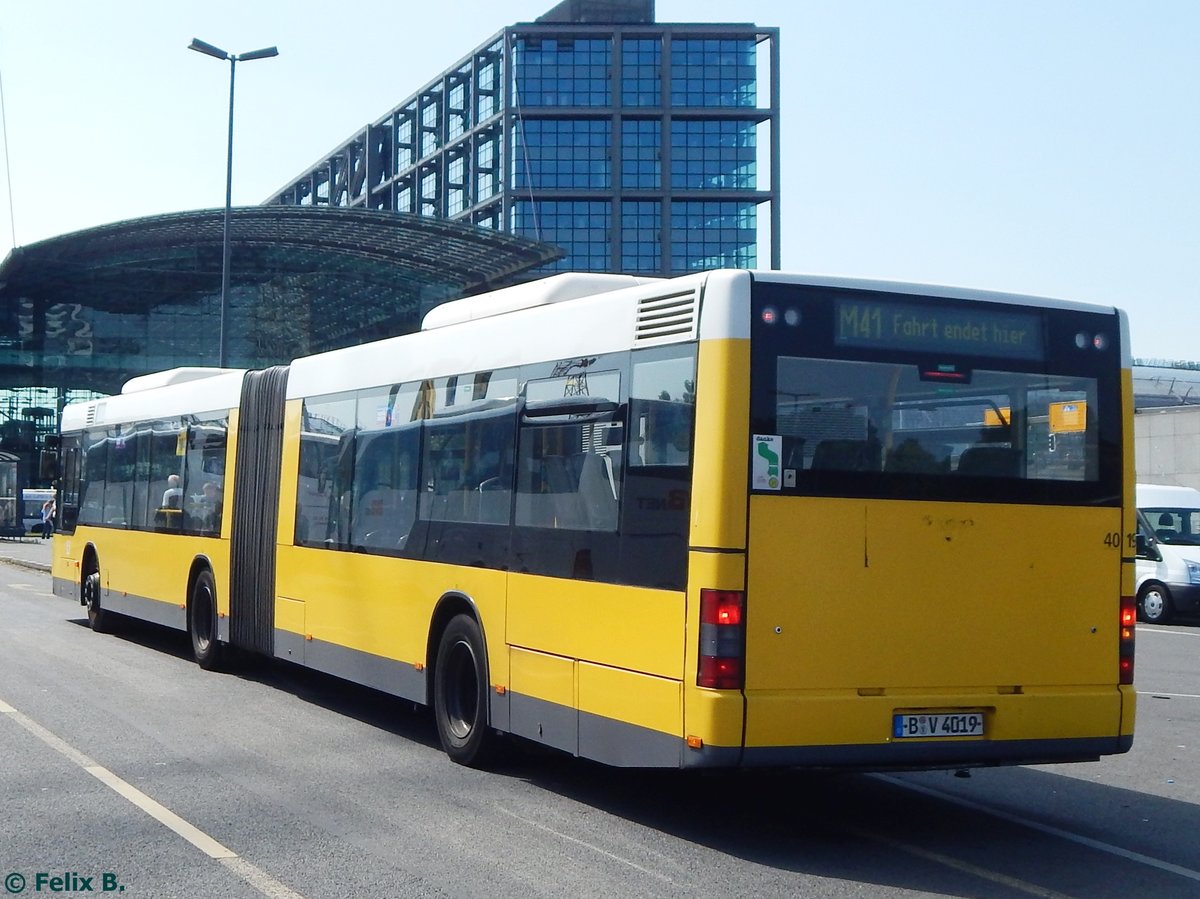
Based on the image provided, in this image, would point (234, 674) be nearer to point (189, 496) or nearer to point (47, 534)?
point (189, 496)

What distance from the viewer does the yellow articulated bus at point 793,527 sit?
280 inches

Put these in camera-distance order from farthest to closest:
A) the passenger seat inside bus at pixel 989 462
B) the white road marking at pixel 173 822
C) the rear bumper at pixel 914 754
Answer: the passenger seat inside bus at pixel 989 462 < the rear bumper at pixel 914 754 < the white road marking at pixel 173 822

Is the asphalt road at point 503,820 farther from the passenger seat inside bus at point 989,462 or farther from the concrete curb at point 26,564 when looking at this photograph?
the concrete curb at point 26,564

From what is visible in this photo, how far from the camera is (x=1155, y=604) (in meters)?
23.9

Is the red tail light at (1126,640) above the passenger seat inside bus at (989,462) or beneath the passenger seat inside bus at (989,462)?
beneath

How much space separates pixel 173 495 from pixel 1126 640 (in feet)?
35.7

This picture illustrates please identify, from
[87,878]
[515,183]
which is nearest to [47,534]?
[515,183]

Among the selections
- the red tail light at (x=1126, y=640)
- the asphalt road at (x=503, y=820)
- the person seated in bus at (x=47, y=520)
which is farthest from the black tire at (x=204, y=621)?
the person seated in bus at (x=47, y=520)

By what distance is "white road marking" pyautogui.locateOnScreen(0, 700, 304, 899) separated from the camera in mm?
6336

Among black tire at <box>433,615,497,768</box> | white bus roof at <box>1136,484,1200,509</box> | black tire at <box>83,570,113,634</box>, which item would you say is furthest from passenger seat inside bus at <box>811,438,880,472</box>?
white bus roof at <box>1136,484,1200,509</box>

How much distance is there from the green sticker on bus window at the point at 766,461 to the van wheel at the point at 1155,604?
18.5 m

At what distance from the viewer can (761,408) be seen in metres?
7.14

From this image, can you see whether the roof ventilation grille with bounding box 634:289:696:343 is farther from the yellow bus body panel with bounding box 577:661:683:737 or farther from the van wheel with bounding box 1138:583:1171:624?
the van wheel with bounding box 1138:583:1171:624

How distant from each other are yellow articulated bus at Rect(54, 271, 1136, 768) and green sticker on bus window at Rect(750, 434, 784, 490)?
1 cm
